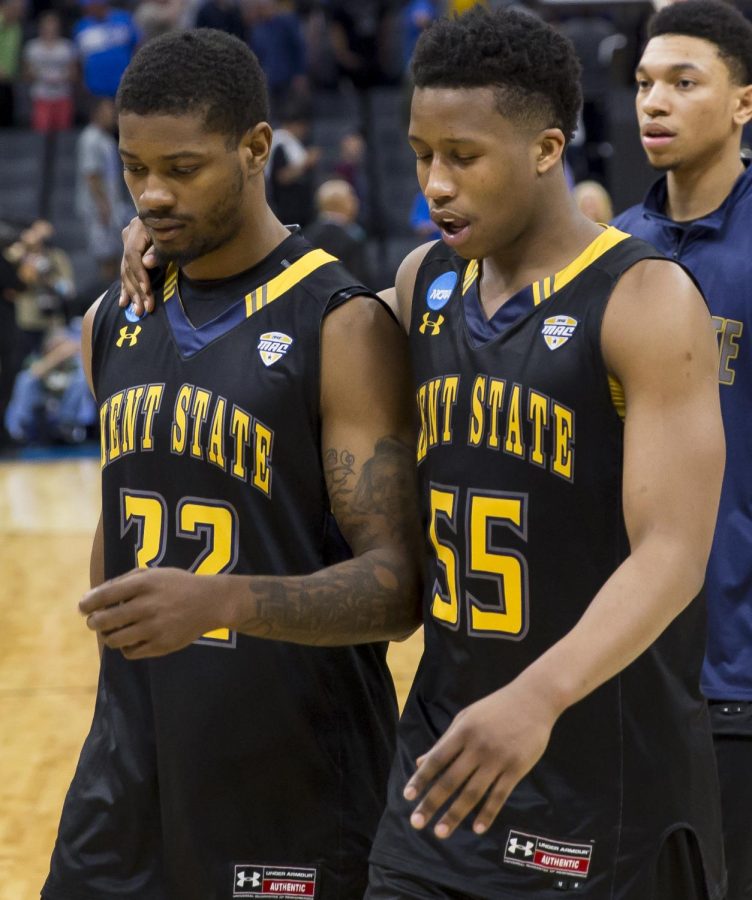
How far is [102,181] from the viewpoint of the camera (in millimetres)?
16578

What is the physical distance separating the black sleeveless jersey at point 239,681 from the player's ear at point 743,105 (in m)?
1.21

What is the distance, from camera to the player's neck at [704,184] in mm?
3652

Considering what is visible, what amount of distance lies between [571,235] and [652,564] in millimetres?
633

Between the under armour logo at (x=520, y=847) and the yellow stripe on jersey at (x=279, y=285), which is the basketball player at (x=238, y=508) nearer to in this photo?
the yellow stripe on jersey at (x=279, y=285)

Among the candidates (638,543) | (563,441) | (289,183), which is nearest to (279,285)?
(563,441)

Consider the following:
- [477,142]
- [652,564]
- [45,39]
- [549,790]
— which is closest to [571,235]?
[477,142]

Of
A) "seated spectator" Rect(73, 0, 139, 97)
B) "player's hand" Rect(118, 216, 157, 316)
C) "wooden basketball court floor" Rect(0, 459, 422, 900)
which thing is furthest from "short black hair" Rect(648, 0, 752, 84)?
"seated spectator" Rect(73, 0, 139, 97)

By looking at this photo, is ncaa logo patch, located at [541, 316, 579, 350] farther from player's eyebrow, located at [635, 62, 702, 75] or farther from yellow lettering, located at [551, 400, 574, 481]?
player's eyebrow, located at [635, 62, 702, 75]

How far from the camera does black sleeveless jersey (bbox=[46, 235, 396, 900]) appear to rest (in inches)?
114

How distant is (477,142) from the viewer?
2.58 meters

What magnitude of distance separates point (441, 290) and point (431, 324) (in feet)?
0.25

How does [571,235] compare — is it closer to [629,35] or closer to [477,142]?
[477,142]

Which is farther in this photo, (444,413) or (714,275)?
(714,275)

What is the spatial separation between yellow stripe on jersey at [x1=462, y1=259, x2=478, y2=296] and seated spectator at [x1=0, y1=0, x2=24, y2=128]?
15854 mm
